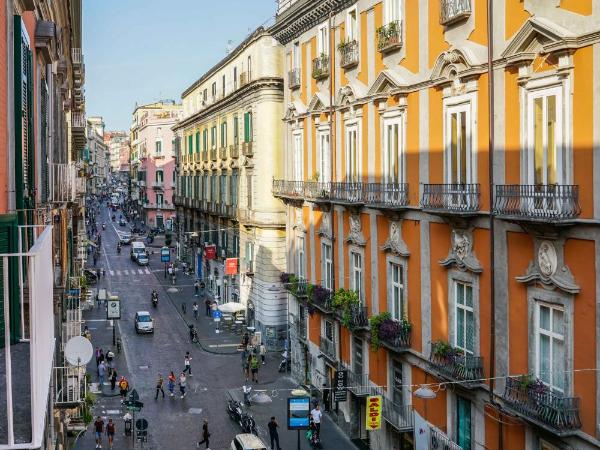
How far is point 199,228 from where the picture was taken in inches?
2520

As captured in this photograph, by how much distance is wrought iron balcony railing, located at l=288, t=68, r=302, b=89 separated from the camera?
32.8 metres

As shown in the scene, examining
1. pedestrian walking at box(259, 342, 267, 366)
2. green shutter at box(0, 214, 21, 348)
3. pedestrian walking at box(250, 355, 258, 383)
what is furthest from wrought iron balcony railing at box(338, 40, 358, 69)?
green shutter at box(0, 214, 21, 348)

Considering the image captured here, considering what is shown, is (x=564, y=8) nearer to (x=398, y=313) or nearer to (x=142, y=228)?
(x=398, y=313)

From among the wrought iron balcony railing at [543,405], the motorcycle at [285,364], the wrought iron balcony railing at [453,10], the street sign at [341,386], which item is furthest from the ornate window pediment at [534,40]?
the motorcycle at [285,364]

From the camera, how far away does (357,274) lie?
26922 millimetres

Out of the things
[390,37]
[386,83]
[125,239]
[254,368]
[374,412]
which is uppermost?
[390,37]

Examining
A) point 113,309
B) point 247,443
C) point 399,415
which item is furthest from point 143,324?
point 399,415

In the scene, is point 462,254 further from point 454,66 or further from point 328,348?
point 328,348

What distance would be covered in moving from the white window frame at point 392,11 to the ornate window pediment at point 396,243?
21.0 ft

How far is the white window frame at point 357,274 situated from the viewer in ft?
86.4

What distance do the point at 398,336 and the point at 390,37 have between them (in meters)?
9.22

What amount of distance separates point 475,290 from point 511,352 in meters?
2.07

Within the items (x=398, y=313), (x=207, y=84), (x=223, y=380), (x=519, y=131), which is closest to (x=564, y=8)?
(x=519, y=131)

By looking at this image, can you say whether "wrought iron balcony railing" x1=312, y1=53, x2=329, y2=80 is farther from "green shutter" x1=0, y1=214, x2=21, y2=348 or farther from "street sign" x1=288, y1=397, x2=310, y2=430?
"green shutter" x1=0, y1=214, x2=21, y2=348
